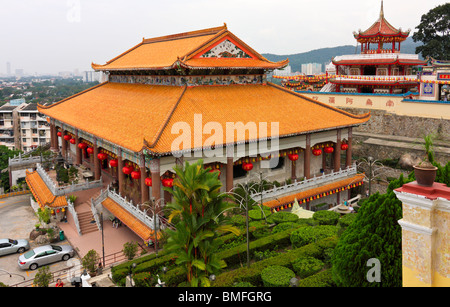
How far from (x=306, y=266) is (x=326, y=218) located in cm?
655

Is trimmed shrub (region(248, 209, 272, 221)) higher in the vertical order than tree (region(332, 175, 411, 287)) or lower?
lower

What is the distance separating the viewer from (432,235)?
833 cm

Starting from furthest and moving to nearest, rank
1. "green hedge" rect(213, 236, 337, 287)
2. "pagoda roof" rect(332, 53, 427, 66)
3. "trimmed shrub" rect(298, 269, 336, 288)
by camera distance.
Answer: "pagoda roof" rect(332, 53, 427, 66) → "green hedge" rect(213, 236, 337, 287) → "trimmed shrub" rect(298, 269, 336, 288)

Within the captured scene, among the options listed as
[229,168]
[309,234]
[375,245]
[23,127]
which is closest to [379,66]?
[229,168]

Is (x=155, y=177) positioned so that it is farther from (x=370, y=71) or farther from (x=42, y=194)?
(x=370, y=71)

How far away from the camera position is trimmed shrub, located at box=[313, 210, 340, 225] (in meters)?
22.1

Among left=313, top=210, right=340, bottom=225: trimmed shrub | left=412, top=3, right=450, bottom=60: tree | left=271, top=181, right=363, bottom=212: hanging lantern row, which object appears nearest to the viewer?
left=313, top=210, right=340, bottom=225: trimmed shrub

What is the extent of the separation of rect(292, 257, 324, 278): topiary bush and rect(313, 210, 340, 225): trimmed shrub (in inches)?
217

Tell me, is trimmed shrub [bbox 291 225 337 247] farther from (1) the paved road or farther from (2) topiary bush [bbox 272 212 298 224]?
(1) the paved road

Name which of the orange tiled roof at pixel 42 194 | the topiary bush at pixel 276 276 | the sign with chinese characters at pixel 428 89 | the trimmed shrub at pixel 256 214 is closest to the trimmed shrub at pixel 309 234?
the topiary bush at pixel 276 276

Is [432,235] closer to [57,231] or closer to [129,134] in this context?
[129,134]

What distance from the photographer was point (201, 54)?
2745 centimetres

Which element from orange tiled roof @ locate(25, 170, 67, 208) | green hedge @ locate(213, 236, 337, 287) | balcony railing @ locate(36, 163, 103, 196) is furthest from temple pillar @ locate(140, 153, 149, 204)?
green hedge @ locate(213, 236, 337, 287)

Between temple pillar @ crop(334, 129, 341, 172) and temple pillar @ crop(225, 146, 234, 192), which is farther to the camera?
temple pillar @ crop(334, 129, 341, 172)
